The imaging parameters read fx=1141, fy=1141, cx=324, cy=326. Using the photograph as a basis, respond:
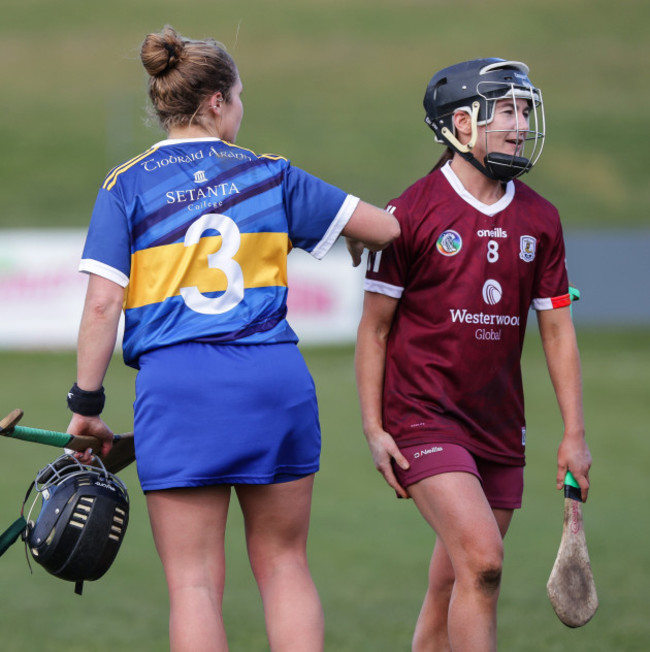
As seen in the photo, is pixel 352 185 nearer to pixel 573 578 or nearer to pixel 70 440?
pixel 573 578

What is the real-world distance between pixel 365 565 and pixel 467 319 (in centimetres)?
275

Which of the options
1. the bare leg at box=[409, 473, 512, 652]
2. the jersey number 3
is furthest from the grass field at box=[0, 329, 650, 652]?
the jersey number 3

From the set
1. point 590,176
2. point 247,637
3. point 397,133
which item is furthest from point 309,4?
point 247,637

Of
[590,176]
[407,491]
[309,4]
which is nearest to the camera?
[407,491]

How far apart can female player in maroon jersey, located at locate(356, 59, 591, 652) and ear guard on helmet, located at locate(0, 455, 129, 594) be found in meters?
0.91

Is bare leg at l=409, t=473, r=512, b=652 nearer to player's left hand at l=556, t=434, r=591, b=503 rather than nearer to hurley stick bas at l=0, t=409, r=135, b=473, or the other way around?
player's left hand at l=556, t=434, r=591, b=503

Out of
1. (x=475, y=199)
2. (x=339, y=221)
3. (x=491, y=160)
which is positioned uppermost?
(x=491, y=160)

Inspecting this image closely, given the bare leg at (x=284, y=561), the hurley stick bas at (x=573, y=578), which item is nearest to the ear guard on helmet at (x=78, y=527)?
the bare leg at (x=284, y=561)

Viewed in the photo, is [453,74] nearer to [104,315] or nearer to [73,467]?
[104,315]

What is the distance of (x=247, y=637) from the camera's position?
4926 millimetres

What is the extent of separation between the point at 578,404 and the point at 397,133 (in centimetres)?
2375

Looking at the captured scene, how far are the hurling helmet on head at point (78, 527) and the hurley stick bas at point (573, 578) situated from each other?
1416 millimetres

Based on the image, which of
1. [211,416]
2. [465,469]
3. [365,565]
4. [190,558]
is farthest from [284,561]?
[365,565]

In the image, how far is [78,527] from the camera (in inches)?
132
